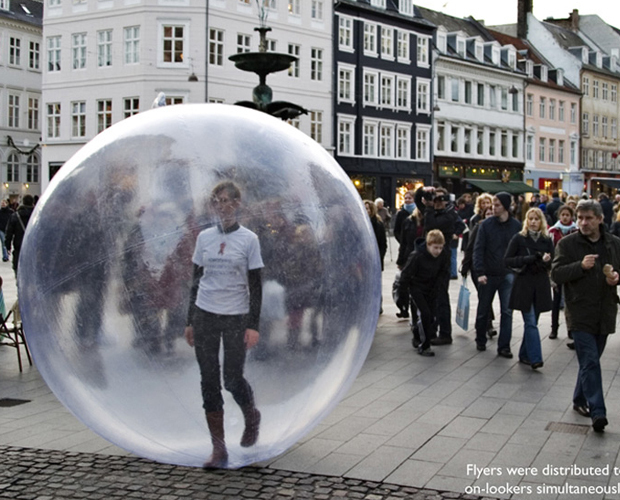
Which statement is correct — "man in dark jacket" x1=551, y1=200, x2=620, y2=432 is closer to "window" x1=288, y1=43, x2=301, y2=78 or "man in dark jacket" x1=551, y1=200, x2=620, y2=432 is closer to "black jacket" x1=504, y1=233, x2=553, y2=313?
"black jacket" x1=504, y1=233, x2=553, y2=313

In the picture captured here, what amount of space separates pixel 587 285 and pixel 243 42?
37.5 metres

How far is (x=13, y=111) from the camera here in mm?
48469

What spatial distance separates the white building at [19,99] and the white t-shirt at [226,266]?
44177mm

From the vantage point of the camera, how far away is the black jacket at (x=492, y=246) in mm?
9922

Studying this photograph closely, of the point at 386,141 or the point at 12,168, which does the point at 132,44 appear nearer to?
the point at 12,168

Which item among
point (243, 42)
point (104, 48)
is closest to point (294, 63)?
point (243, 42)

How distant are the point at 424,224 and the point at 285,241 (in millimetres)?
6995

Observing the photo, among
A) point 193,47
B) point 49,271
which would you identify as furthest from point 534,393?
point 193,47

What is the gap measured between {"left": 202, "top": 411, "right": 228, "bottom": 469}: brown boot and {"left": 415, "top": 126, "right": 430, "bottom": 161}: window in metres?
46.9

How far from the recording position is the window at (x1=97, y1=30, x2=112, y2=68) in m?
40.5

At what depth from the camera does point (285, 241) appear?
455cm

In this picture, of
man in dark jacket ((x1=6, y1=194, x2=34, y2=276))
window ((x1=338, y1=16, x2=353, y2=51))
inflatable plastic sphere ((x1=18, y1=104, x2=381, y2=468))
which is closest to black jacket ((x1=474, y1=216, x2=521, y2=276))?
inflatable plastic sphere ((x1=18, y1=104, x2=381, y2=468))

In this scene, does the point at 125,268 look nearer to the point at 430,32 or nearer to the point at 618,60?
the point at 430,32

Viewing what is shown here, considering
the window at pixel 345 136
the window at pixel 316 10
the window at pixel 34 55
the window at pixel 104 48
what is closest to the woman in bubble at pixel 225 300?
the window at pixel 104 48
